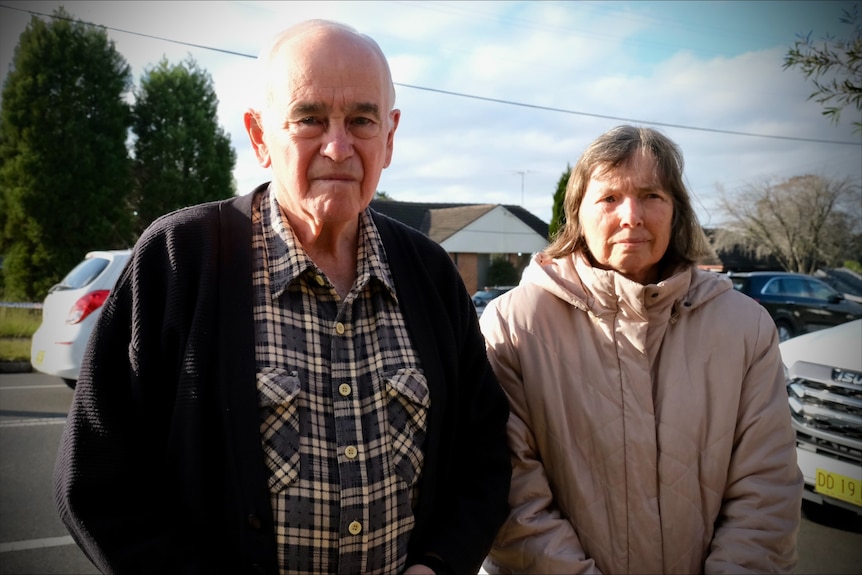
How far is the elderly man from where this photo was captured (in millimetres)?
1295

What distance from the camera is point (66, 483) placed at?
1232 mm

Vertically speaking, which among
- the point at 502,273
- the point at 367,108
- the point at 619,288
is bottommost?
the point at 502,273

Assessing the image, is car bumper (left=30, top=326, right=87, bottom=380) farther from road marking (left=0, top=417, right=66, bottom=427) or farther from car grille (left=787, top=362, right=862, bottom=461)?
car grille (left=787, top=362, right=862, bottom=461)

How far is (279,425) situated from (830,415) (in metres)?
3.66

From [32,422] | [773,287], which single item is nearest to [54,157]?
[32,422]

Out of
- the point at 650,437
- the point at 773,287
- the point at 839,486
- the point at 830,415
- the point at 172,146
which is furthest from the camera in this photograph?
the point at 172,146

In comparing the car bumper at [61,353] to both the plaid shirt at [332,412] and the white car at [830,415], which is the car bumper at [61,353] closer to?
the plaid shirt at [332,412]

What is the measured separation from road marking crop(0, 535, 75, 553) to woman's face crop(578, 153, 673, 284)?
3556 millimetres

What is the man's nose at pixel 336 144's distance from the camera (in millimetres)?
1451

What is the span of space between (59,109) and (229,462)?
21625 mm

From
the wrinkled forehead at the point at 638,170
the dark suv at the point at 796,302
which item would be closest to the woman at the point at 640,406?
the wrinkled forehead at the point at 638,170

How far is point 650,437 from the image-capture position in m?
1.73

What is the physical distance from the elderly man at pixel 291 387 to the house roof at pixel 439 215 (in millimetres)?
28141

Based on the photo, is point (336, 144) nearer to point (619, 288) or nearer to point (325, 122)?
point (325, 122)
